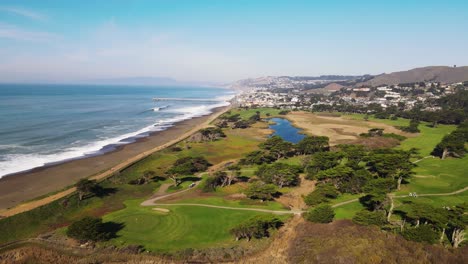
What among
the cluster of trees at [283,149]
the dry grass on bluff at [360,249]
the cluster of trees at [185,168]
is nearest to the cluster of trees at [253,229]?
the dry grass on bluff at [360,249]

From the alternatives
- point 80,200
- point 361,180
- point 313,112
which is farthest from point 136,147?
point 313,112

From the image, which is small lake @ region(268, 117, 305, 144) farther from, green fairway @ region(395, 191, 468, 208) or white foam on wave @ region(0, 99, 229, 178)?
white foam on wave @ region(0, 99, 229, 178)

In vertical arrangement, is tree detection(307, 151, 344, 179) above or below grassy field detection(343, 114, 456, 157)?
above

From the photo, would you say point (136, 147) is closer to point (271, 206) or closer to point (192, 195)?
point (192, 195)

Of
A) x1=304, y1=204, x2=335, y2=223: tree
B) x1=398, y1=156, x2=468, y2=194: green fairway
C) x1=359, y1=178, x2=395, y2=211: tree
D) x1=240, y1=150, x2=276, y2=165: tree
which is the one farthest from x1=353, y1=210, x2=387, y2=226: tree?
x1=240, y1=150, x2=276, y2=165: tree

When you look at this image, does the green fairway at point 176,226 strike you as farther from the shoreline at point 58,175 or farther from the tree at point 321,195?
the shoreline at point 58,175

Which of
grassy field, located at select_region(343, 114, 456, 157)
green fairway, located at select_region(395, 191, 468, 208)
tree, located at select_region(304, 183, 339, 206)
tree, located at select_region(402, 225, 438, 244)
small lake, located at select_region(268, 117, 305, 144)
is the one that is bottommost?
small lake, located at select_region(268, 117, 305, 144)
